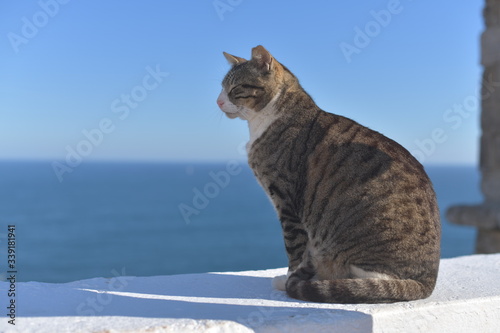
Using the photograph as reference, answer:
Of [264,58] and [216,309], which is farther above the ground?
[264,58]

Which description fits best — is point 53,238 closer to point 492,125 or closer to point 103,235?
point 103,235

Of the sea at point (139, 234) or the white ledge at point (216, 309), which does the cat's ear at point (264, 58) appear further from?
the sea at point (139, 234)

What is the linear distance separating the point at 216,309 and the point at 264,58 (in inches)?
41.1

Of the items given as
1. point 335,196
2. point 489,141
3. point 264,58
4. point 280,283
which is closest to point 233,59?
point 264,58

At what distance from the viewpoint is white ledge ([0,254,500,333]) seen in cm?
153

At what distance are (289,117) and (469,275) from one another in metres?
1.07

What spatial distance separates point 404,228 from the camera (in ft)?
5.99

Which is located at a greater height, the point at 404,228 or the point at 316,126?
the point at 316,126

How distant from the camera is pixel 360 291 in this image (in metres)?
1.77

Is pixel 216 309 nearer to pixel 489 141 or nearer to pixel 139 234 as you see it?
pixel 489 141

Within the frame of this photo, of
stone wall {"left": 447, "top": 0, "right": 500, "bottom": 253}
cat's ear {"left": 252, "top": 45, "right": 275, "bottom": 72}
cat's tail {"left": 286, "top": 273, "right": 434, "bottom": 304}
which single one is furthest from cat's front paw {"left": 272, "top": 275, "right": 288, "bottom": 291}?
stone wall {"left": 447, "top": 0, "right": 500, "bottom": 253}

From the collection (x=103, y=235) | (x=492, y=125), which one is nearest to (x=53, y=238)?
(x=103, y=235)

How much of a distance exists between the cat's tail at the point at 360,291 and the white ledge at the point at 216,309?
32 millimetres

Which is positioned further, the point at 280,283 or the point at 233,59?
the point at 233,59
